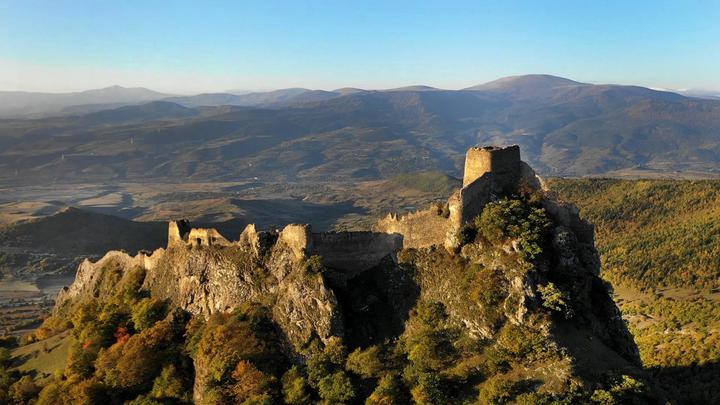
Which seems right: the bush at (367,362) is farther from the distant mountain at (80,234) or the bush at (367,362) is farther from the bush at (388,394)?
the distant mountain at (80,234)

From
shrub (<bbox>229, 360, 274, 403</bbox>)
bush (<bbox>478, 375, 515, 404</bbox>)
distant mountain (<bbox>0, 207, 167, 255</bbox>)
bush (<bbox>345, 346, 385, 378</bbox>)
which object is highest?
bush (<bbox>478, 375, 515, 404</bbox>)

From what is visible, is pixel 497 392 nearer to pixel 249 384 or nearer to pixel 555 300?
pixel 555 300

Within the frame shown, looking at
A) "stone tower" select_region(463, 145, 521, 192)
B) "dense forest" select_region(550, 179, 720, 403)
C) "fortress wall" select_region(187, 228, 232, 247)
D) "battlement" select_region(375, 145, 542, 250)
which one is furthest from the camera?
"dense forest" select_region(550, 179, 720, 403)

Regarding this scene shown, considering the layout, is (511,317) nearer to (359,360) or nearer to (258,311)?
(359,360)

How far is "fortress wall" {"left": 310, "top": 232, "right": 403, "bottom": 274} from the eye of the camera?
4150cm

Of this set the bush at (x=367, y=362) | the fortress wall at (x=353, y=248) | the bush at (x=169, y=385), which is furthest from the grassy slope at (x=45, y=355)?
the bush at (x=367, y=362)

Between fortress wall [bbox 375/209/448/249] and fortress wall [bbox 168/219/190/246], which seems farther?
fortress wall [bbox 168/219/190/246]

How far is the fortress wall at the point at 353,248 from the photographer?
41.5 metres

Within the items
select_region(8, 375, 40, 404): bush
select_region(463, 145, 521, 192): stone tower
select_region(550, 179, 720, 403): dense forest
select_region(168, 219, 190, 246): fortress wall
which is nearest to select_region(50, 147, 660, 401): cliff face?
select_region(463, 145, 521, 192): stone tower

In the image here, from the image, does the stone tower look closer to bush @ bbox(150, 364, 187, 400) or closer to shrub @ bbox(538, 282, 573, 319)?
shrub @ bbox(538, 282, 573, 319)

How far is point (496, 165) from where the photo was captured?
39156mm

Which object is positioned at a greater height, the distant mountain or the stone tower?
the stone tower

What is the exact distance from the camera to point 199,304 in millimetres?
48000

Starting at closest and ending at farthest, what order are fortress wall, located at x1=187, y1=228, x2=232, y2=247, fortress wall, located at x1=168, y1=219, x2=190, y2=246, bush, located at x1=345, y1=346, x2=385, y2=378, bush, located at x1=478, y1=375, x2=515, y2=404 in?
bush, located at x1=478, y1=375, x2=515, y2=404 → bush, located at x1=345, y1=346, x2=385, y2=378 → fortress wall, located at x1=187, y1=228, x2=232, y2=247 → fortress wall, located at x1=168, y1=219, x2=190, y2=246
